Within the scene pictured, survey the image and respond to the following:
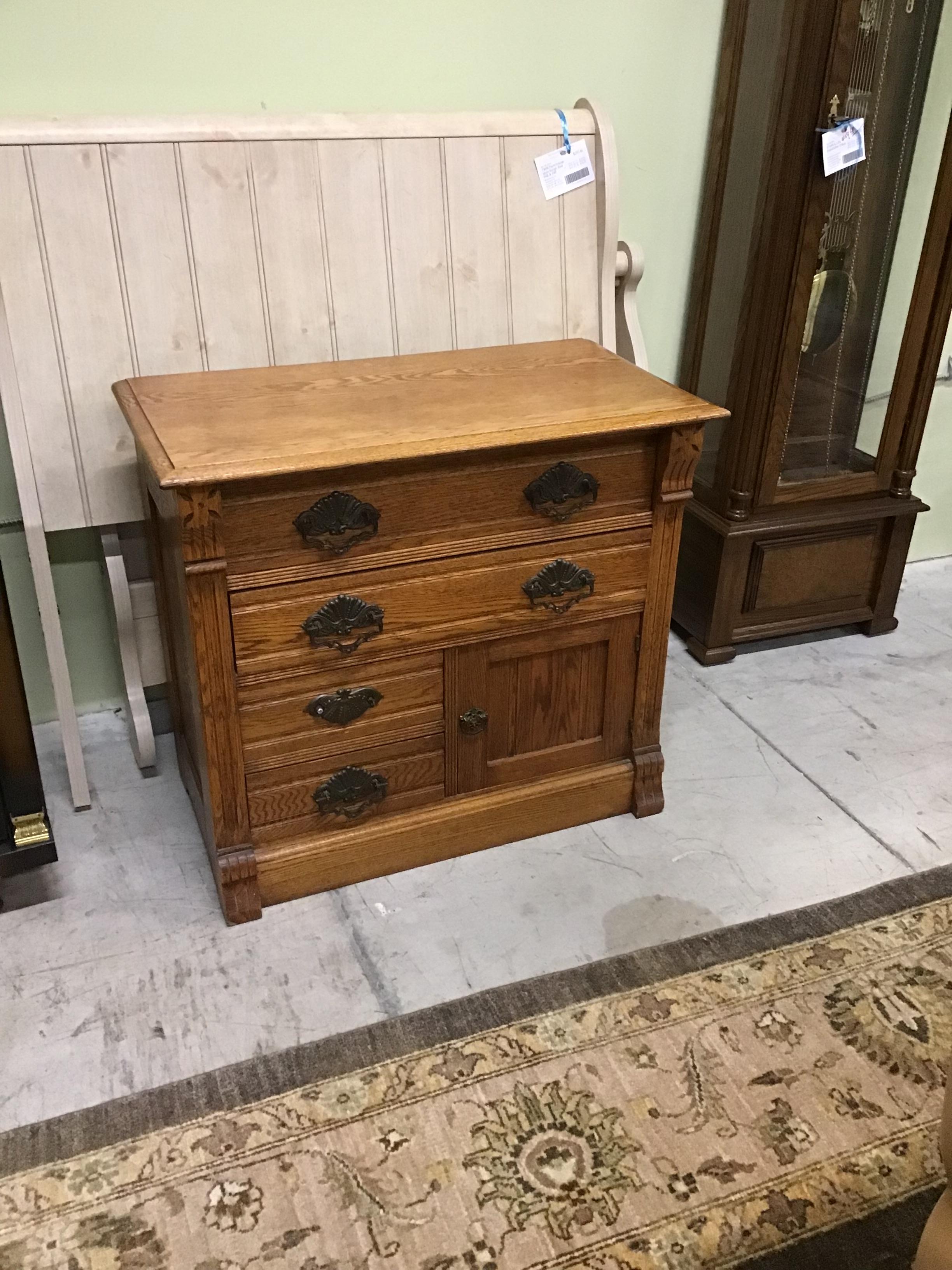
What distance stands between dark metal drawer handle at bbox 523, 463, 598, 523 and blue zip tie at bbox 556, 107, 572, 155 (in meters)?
0.72

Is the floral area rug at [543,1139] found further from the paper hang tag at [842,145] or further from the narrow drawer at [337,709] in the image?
the paper hang tag at [842,145]

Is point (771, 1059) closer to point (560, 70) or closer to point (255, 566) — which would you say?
point (255, 566)

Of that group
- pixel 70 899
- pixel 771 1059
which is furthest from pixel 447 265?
pixel 771 1059

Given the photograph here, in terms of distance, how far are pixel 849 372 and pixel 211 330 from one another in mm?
1468

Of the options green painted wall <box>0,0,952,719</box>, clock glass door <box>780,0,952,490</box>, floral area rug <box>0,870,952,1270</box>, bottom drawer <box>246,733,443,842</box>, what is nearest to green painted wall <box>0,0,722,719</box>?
green painted wall <box>0,0,952,719</box>

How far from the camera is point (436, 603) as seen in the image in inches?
64.7

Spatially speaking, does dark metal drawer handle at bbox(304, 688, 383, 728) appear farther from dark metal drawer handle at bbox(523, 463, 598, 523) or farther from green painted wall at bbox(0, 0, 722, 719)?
green painted wall at bbox(0, 0, 722, 719)

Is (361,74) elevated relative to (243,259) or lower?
elevated

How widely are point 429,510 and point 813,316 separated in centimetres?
119

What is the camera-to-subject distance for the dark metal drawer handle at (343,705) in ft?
5.40

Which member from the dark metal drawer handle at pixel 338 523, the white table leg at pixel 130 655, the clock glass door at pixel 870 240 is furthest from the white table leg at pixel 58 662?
the clock glass door at pixel 870 240

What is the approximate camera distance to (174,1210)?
1275mm

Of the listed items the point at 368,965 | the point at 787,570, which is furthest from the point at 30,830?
the point at 787,570

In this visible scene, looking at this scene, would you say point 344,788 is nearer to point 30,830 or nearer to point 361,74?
point 30,830
